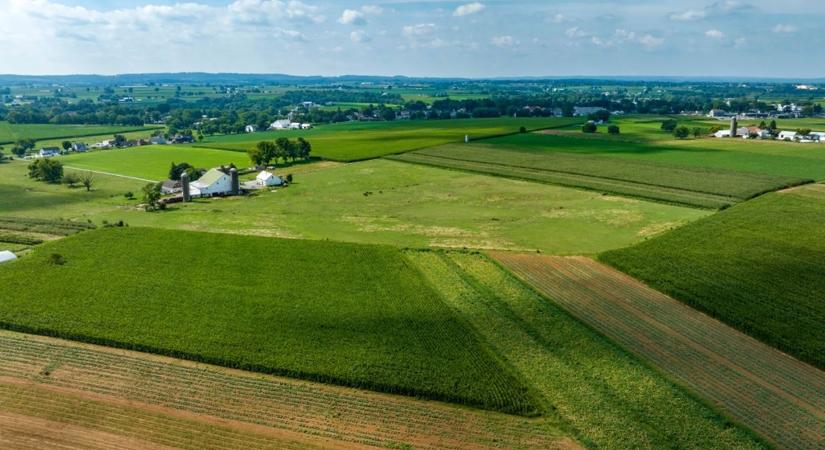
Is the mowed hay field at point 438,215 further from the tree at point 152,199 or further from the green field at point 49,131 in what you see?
the green field at point 49,131

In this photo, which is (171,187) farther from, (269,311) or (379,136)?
(379,136)

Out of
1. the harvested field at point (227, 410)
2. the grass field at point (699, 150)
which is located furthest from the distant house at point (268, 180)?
the harvested field at point (227, 410)

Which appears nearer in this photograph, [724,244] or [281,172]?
[724,244]

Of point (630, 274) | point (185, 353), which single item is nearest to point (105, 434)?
point (185, 353)

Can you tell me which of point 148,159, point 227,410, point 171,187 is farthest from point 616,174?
point 148,159

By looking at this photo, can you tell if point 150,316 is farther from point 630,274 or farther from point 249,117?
point 249,117

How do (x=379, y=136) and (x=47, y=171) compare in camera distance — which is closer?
(x=47, y=171)

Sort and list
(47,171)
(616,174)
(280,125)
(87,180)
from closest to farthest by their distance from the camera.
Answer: (616,174)
(87,180)
(47,171)
(280,125)
